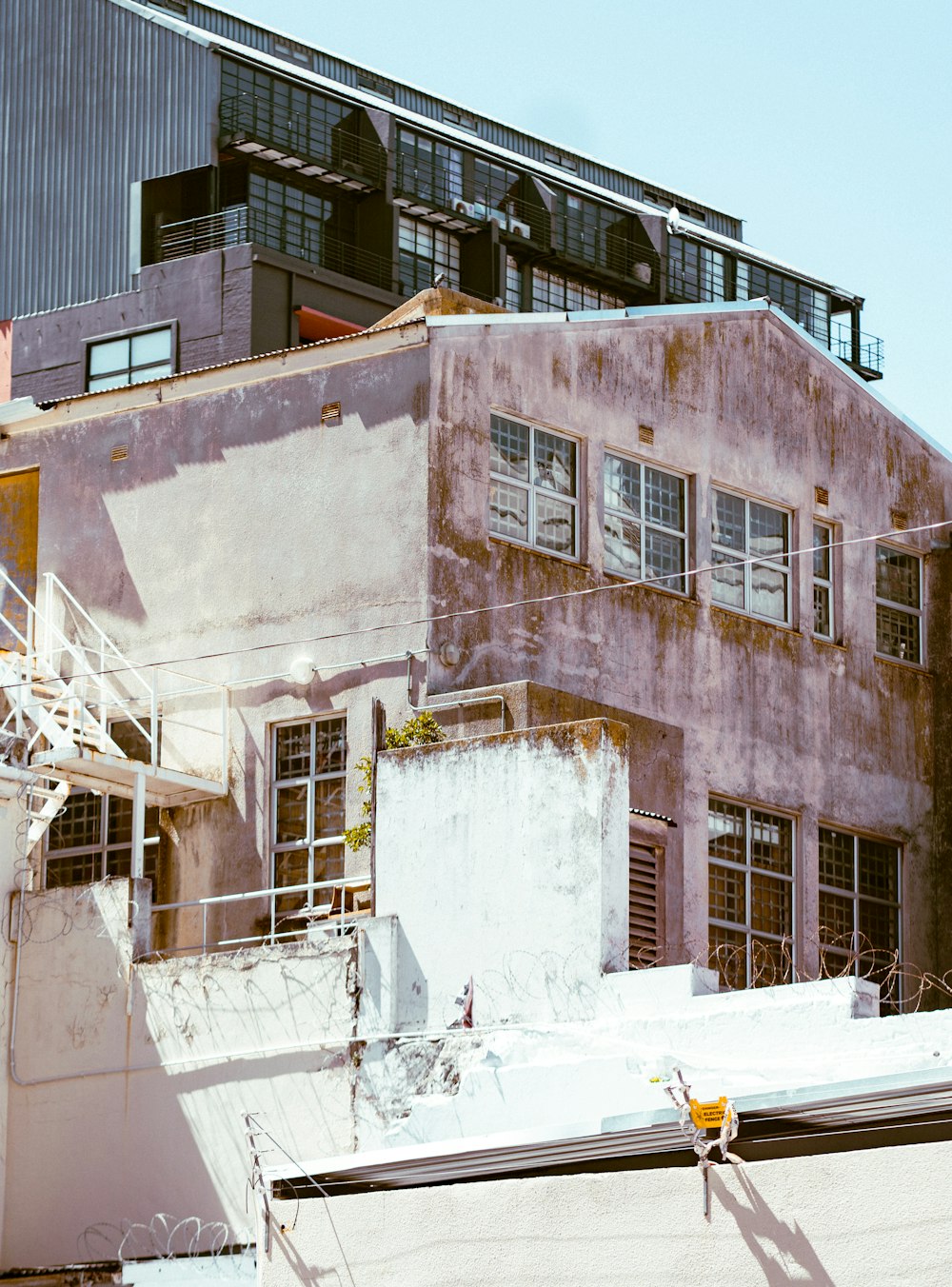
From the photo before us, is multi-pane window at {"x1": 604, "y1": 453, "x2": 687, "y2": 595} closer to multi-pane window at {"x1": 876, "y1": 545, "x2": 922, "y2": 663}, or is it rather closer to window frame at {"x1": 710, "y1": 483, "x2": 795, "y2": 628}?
window frame at {"x1": 710, "y1": 483, "x2": 795, "y2": 628}

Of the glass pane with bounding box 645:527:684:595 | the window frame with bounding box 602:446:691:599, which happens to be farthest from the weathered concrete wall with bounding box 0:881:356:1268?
the glass pane with bounding box 645:527:684:595

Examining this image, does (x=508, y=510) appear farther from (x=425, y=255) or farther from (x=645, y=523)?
(x=425, y=255)

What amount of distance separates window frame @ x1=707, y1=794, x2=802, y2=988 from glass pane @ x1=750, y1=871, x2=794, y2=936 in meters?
0.02

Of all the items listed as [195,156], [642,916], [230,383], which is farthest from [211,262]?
[642,916]

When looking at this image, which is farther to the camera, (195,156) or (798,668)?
(195,156)

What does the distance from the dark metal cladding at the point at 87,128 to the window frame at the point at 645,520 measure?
20846 mm

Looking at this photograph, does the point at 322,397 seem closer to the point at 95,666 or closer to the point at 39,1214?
the point at 95,666

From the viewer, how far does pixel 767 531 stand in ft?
83.4

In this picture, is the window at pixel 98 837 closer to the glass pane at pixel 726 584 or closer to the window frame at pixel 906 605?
the glass pane at pixel 726 584

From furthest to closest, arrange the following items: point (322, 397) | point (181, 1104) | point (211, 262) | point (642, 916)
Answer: point (211, 262)
point (322, 397)
point (642, 916)
point (181, 1104)

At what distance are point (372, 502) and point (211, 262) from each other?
21028 millimetres

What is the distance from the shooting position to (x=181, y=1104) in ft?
A: 65.3

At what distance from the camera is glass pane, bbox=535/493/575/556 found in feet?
76.0

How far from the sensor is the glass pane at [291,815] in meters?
22.4
